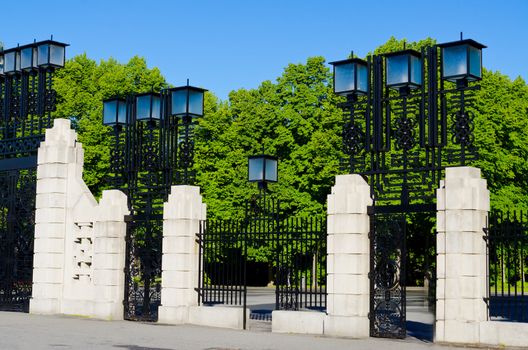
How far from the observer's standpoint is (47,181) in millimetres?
24719

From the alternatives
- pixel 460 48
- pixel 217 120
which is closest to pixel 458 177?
pixel 460 48

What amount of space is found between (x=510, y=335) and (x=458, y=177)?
3.30m

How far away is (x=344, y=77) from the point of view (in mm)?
19625

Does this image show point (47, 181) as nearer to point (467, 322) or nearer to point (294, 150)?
point (467, 322)

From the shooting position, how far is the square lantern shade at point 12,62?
2669 centimetres

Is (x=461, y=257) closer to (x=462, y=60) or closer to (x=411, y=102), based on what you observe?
(x=411, y=102)

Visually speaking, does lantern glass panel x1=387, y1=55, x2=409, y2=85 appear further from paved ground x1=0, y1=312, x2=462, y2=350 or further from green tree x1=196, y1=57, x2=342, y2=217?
green tree x1=196, y1=57, x2=342, y2=217

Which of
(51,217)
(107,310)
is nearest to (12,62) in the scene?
(51,217)

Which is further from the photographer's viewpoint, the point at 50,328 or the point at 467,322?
the point at 50,328

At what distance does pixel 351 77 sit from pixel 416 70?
1.58 meters

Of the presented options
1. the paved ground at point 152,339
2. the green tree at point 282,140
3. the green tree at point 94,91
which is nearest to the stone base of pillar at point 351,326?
the paved ground at point 152,339

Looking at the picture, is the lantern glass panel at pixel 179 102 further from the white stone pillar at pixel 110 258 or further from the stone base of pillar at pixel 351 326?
the stone base of pillar at pixel 351 326

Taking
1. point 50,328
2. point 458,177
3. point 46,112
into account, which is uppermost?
point 46,112

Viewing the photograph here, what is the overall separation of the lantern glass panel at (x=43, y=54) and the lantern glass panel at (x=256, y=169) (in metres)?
8.64
